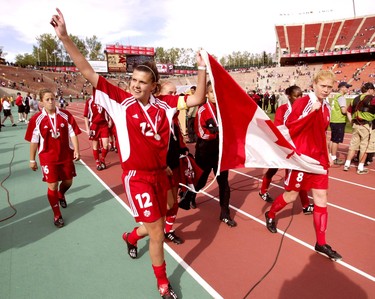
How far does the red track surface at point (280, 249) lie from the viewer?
111 inches

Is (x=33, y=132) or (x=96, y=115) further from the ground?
(x=33, y=132)

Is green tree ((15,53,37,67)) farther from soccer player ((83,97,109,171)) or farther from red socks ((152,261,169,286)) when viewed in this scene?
red socks ((152,261,169,286))

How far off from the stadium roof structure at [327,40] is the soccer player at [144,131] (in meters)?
62.0

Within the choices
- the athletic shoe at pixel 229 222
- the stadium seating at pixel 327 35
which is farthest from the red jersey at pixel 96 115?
the stadium seating at pixel 327 35

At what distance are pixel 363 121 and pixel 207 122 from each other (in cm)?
497

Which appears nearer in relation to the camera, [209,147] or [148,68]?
[148,68]

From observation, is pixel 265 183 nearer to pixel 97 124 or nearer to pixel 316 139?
pixel 316 139

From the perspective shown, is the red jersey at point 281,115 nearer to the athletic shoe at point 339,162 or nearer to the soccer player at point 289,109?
the soccer player at point 289,109

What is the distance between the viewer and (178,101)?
2537mm

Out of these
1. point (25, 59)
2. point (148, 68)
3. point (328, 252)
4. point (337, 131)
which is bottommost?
point (328, 252)

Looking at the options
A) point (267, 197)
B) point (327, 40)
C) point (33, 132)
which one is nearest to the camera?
point (33, 132)

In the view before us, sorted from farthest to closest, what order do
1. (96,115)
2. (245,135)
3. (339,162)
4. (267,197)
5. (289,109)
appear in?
(339,162)
(96,115)
(267,197)
(289,109)
(245,135)

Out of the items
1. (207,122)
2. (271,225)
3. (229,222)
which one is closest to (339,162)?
(271,225)

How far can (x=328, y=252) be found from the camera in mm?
3236
